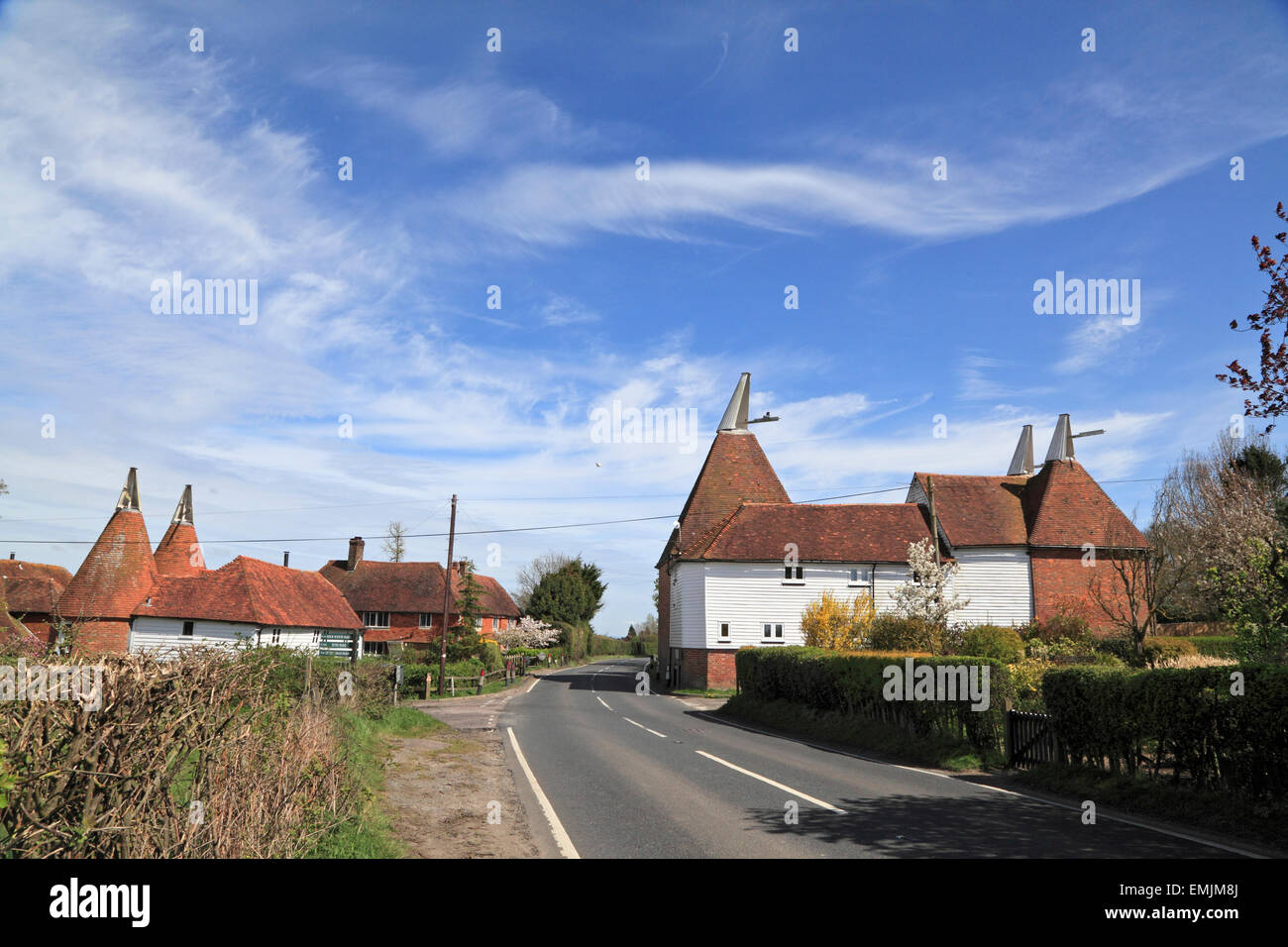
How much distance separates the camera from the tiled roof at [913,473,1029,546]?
4150 centimetres

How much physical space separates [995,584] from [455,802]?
36.4 m

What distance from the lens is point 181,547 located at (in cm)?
4419

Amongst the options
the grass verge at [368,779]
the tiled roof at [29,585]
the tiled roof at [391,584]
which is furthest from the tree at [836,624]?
the tiled roof at [29,585]

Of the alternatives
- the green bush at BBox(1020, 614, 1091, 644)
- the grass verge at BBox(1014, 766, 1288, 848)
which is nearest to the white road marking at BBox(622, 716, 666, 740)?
the grass verge at BBox(1014, 766, 1288, 848)

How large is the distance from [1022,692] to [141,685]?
17865 millimetres

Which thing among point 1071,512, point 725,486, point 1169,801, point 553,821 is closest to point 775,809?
point 553,821

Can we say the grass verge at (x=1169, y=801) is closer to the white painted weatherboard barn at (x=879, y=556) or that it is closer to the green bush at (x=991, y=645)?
the green bush at (x=991, y=645)

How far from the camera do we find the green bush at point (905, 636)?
27.3m

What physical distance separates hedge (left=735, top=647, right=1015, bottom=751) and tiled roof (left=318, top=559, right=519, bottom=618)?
39254 mm

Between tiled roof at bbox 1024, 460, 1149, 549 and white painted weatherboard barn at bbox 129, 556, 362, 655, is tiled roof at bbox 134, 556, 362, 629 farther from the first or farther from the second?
tiled roof at bbox 1024, 460, 1149, 549

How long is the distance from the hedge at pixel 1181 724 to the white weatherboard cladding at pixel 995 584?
2913 centimetres

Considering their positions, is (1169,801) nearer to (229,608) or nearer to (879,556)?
(879,556)

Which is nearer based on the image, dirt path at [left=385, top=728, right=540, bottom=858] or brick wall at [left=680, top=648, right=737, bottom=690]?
dirt path at [left=385, top=728, right=540, bottom=858]

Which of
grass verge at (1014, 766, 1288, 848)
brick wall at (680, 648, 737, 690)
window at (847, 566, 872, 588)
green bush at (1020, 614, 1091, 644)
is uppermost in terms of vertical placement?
window at (847, 566, 872, 588)
